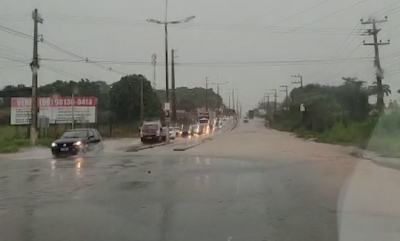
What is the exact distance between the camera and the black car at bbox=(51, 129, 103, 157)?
26.8m

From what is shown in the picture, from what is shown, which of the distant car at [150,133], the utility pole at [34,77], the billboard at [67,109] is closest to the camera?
the utility pole at [34,77]

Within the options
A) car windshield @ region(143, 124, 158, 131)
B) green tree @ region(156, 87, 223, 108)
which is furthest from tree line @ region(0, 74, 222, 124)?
green tree @ region(156, 87, 223, 108)

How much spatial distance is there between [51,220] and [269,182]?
6917mm

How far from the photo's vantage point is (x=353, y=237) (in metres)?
7.27

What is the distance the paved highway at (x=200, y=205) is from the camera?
7586 millimetres

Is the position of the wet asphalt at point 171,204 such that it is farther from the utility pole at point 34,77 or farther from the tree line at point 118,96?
the tree line at point 118,96

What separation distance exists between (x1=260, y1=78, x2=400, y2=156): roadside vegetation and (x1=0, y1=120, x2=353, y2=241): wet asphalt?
1418cm

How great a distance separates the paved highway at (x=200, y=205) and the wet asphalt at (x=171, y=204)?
0.02 meters

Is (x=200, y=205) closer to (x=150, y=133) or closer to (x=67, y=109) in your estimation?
(x=150, y=133)

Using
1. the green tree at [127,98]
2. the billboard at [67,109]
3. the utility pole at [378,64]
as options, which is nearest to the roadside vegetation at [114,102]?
the green tree at [127,98]

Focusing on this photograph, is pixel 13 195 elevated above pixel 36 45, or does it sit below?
below

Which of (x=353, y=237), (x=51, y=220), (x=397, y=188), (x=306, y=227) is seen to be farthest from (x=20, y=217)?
(x=397, y=188)

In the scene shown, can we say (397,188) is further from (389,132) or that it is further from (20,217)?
(389,132)

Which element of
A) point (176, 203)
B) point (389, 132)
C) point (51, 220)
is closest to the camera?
→ point (51, 220)
